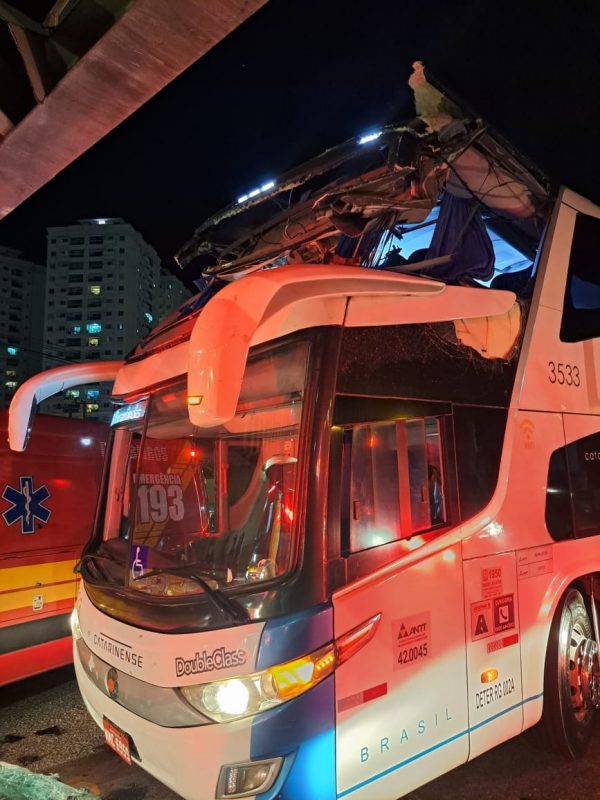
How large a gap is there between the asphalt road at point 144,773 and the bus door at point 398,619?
0.70m

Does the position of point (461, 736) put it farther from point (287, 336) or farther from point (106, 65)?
point (106, 65)

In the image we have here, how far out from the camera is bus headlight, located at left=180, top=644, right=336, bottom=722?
2.60m

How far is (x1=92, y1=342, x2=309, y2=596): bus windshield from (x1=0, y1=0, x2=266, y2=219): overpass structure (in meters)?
3.04

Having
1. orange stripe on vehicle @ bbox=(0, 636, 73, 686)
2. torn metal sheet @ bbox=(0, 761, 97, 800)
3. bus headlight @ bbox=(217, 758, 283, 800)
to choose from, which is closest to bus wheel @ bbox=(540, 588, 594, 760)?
bus headlight @ bbox=(217, 758, 283, 800)

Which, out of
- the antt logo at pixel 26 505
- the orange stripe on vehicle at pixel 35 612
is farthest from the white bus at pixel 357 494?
the orange stripe on vehicle at pixel 35 612

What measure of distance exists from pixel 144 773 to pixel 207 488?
77.9 inches

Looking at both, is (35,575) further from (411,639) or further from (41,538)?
(411,639)

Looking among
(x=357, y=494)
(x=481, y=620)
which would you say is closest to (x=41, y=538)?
(x=357, y=494)

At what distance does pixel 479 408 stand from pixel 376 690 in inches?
70.1

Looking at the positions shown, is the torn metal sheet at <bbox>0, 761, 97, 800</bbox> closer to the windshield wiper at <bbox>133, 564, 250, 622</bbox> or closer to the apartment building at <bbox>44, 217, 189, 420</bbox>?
the windshield wiper at <bbox>133, 564, 250, 622</bbox>

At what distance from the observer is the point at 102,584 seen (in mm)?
3498

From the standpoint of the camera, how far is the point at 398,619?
117 inches

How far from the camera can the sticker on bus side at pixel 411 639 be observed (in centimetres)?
296

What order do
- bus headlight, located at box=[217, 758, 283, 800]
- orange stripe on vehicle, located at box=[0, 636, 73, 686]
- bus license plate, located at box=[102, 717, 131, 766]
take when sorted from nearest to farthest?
bus headlight, located at box=[217, 758, 283, 800], bus license plate, located at box=[102, 717, 131, 766], orange stripe on vehicle, located at box=[0, 636, 73, 686]
